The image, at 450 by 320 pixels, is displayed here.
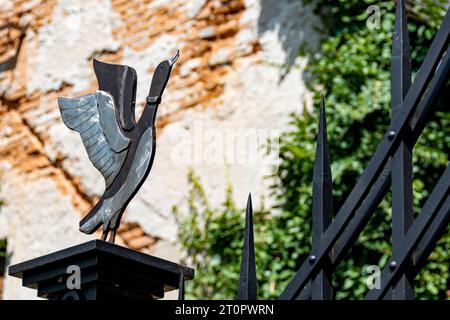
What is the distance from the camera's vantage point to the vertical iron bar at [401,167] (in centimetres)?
188

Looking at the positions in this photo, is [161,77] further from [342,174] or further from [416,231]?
[342,174]

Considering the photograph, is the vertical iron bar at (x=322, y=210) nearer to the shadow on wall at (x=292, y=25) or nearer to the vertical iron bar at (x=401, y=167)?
the vertical iron bar at (x=401, y=167)

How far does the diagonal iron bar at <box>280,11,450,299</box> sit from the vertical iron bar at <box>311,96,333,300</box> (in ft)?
0.06

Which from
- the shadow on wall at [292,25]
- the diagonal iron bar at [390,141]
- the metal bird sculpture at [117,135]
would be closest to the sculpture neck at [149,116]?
the metal bird sculpture at [117,135]

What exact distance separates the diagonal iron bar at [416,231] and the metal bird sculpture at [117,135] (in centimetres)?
75

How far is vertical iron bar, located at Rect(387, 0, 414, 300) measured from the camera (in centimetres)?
188

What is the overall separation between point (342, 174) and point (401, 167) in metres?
3.14

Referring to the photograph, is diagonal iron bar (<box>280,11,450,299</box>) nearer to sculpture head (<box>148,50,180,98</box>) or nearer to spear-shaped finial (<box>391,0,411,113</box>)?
spear-shaped finial (<box>391,0,411,113</box>)

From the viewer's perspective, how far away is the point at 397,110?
6.53 ft

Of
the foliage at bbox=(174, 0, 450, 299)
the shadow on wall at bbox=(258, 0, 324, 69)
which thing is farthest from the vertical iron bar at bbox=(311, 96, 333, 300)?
the shadow on wall at bbox=(258, 0, 324, 69)

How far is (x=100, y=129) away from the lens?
102 inches

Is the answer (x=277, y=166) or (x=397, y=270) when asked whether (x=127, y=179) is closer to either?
(x=397, y=270)

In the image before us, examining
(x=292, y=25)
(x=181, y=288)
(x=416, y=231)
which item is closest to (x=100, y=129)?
(x=181, y=288)
